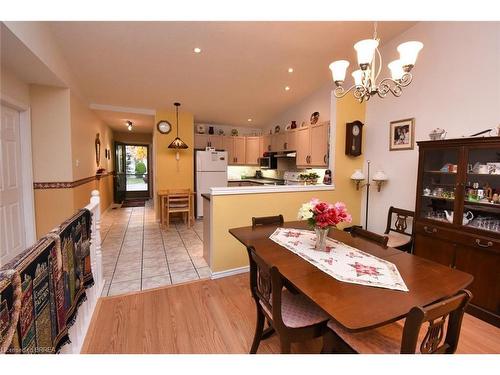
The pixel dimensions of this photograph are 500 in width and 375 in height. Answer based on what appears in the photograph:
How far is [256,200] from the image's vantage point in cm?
309

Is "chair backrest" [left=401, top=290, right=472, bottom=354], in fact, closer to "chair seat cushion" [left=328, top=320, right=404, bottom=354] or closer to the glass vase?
"chair seat cushion" [left=328, top=320, right=404, bottom=354]

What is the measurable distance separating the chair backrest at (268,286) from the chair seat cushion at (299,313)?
Answer: 69 millimetres

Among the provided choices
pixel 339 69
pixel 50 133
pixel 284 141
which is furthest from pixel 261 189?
pixel 50 133

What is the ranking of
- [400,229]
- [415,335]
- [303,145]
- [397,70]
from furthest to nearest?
[303,145] → [400,229] → [397,70] → [415,335]

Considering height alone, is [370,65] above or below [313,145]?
above

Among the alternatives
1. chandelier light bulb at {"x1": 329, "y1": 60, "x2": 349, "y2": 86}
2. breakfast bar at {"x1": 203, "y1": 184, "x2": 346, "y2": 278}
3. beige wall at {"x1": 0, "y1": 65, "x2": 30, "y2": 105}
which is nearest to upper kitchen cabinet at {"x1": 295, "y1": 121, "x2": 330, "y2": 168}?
breakfast bar at {"x1": 203, "y1": 184, "x2": 346, "y2": 278}

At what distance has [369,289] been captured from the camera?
4.06 ft

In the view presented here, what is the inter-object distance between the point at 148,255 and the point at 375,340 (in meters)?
3.11

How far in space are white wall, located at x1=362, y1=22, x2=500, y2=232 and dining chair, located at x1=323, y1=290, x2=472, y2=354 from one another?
88.6 inches

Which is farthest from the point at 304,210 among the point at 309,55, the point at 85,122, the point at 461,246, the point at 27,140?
the point at 85,122

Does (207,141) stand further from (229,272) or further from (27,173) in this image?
(229,272)

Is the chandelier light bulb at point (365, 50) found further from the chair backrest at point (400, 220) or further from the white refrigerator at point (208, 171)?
the white refrigerator at point (208, 171)
